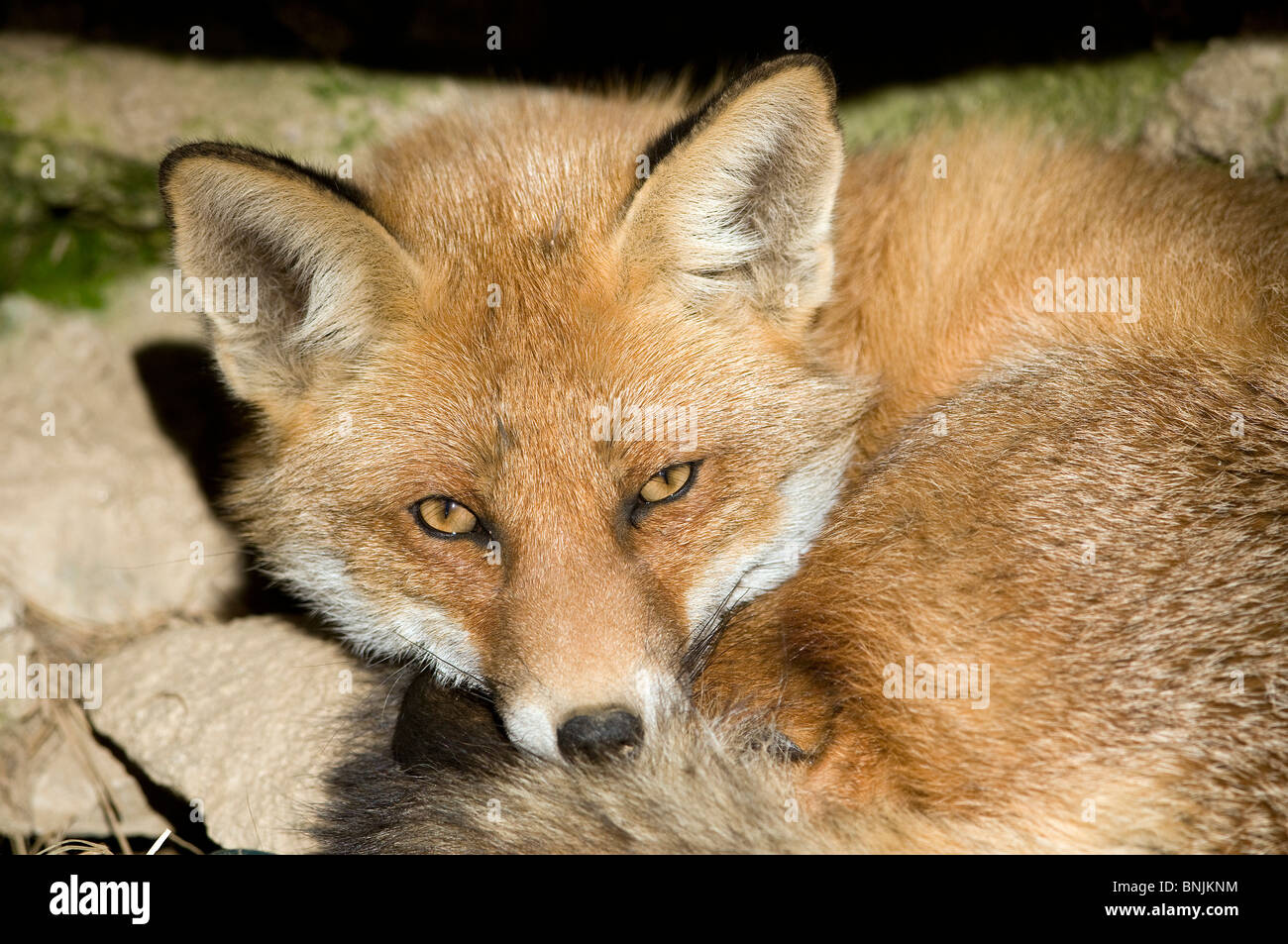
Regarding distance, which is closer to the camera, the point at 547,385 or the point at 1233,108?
the point at 547,385

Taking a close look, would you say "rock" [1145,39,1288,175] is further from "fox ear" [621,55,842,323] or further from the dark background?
"fox ear" [621,55,842,323]

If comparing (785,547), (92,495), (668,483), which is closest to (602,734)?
(668,483)

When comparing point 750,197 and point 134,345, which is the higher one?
point 750,197

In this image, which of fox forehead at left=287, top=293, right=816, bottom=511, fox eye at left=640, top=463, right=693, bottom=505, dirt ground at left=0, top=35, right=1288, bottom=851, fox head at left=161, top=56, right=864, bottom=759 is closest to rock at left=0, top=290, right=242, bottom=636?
dirt ground at left=0, top=35, right=1288, bottom=851

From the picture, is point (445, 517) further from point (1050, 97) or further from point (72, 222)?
point (1050, 97)

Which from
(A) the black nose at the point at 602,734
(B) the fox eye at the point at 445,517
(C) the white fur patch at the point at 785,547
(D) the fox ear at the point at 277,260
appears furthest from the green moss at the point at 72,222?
(A) the black nose at the point at 602,734
